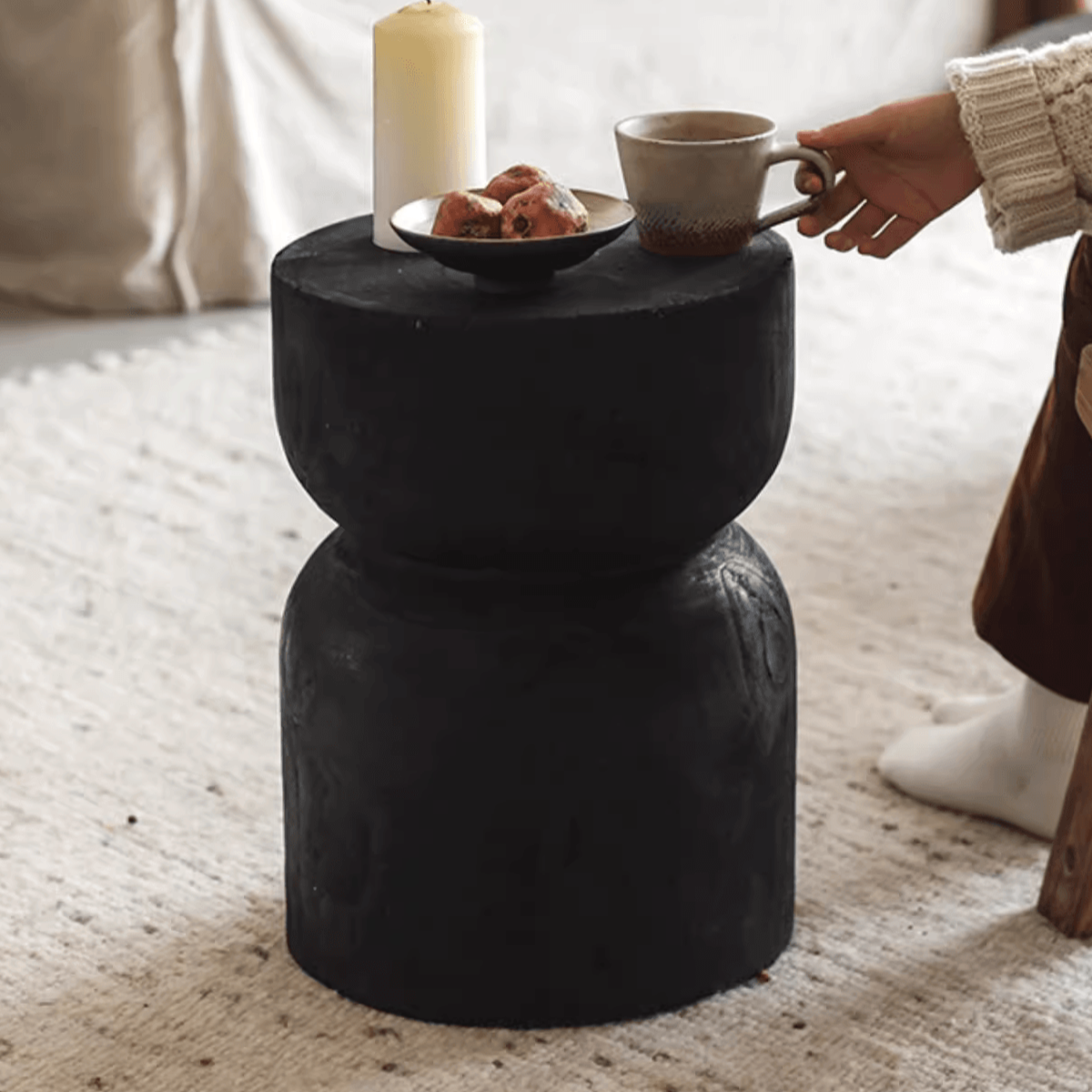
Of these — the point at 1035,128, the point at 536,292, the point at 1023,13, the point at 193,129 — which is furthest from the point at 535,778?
the point at 1023,13

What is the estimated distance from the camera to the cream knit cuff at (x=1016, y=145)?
131cm

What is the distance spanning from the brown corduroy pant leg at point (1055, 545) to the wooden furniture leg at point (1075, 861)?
0.13 m

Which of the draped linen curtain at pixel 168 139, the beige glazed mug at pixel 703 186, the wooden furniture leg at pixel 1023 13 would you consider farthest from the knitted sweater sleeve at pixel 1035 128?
the wooden furniture leg at pixel 1023 13

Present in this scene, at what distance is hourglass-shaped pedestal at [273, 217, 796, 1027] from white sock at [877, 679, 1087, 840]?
0.93 feet

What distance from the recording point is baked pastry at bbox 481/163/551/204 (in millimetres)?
1259

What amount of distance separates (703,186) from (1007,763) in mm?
596

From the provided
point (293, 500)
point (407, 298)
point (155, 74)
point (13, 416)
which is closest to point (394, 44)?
point (407, 298)

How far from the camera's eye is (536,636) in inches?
50.2

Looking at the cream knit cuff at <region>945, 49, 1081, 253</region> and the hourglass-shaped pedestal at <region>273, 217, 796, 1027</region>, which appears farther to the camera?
the cream knit cuff at <region>945, 49, 1081, 253</region>

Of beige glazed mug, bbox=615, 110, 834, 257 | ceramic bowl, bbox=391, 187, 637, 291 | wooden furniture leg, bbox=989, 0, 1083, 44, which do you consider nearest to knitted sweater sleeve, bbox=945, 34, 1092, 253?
beige glazed mug, bbox=615, 110, 834, 257

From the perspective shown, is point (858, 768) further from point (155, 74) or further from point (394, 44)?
point (155, 74)

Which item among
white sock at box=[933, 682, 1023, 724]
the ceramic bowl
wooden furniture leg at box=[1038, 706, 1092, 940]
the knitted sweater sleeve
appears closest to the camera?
the ceramic bowl

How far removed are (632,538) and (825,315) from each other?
5.12ft

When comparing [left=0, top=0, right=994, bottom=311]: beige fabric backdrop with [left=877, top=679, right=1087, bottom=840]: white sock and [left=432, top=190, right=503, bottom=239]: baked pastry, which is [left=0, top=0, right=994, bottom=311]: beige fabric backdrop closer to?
[left=877, top=679, right=1087, bottom=840]: white sock
